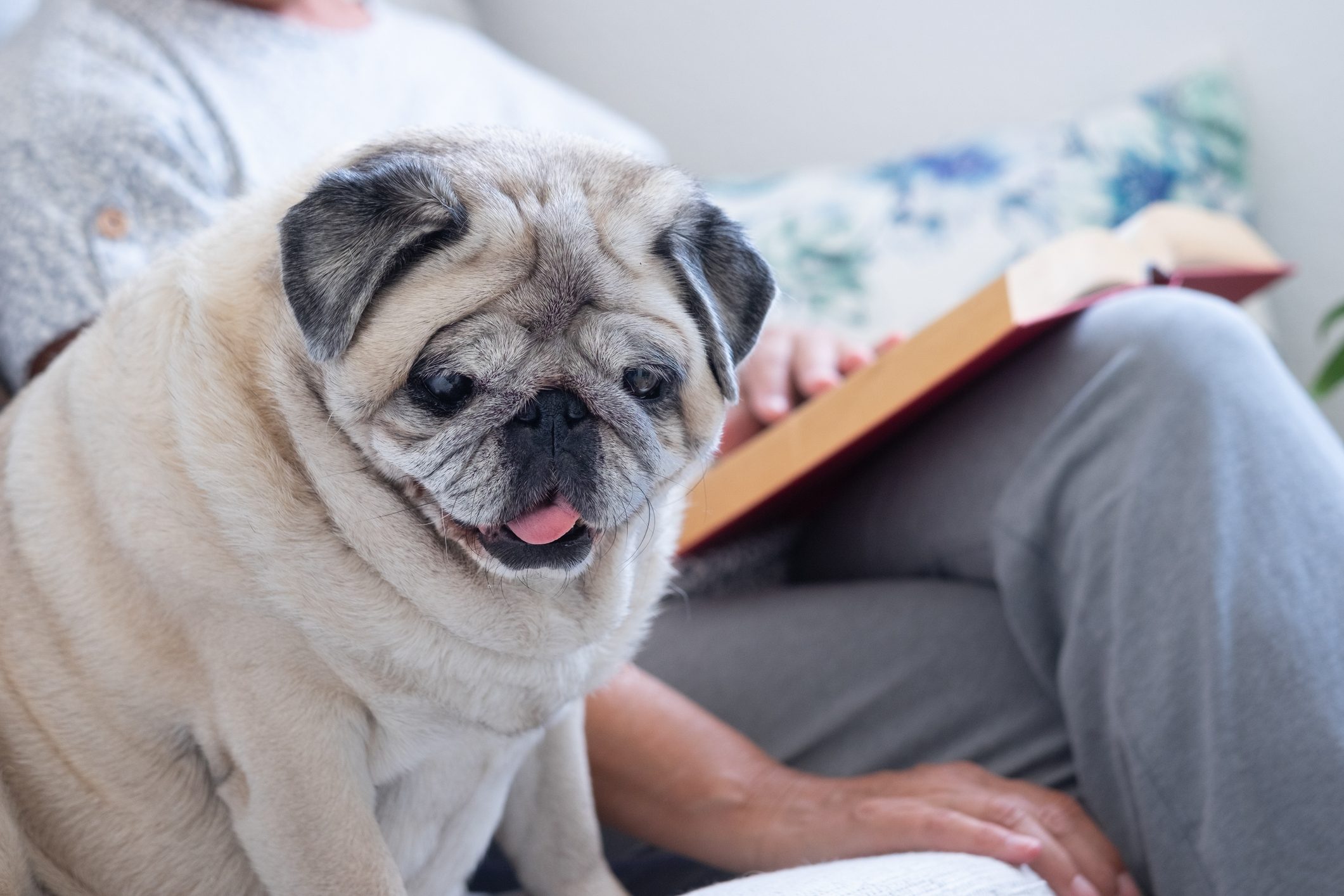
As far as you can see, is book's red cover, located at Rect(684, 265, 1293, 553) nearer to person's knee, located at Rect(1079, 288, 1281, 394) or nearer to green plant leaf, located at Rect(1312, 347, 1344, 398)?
person's knee, located at Rect(1079, 288, 1281, 394)

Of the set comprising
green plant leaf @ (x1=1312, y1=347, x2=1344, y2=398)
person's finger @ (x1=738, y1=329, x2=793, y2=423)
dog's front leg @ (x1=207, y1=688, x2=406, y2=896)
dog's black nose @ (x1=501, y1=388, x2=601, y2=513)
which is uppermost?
dog's black nose @ (x1=501, y1=388, x2=601, y2=513)

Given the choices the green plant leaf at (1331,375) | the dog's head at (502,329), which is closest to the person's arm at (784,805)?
the dog's head at (502,329)

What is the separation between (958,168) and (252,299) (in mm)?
1206

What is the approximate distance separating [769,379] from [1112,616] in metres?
0.44

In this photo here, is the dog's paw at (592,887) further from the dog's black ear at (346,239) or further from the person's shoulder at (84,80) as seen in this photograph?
the person's shoulder at (84,80)

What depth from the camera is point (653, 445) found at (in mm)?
652

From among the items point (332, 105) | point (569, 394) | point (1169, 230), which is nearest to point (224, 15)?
point (332, 105)

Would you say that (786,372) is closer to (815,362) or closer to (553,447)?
(815,362)

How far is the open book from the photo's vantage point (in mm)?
917

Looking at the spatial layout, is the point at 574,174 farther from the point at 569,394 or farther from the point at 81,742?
the point at 81,742

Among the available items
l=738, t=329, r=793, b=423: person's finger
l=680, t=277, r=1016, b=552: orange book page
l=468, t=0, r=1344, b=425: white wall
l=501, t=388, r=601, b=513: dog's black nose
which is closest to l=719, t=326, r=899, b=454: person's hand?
l=738, t=329, r=793, b=423: person's finger

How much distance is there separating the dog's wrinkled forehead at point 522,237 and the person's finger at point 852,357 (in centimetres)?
47

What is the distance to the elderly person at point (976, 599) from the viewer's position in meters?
0.76

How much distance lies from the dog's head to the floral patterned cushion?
0.87m
